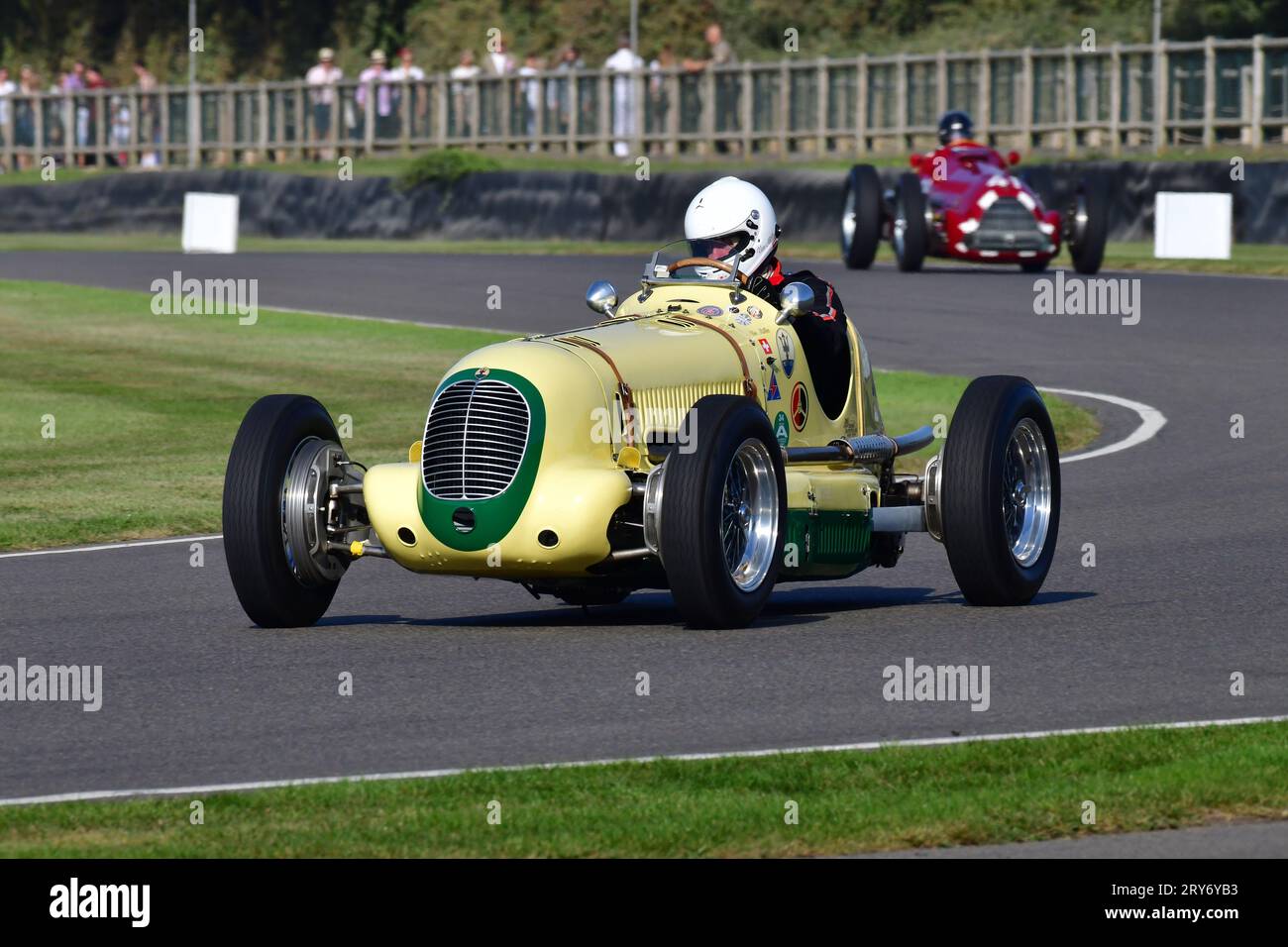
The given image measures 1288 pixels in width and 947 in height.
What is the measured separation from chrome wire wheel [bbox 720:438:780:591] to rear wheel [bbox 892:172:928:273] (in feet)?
62.1

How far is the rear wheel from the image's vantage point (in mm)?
28719

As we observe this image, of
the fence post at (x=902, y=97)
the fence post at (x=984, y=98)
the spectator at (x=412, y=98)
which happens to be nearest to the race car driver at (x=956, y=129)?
the fence post at (x=984, y=98)

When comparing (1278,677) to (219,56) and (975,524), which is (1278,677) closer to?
(975,524)

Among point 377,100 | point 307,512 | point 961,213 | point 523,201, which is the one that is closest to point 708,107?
point 523,201

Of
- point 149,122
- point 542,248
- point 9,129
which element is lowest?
point 542,248

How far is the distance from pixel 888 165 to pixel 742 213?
1048 inches

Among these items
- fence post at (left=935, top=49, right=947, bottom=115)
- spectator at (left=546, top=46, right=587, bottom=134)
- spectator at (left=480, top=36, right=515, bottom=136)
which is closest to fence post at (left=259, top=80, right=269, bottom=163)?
spectator at (left=480, top=36, right=515, bottom=136)

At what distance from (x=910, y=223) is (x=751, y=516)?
63.9 feet

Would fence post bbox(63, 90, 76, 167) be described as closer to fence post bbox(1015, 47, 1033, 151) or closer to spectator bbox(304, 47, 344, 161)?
spectator bbox(304, 47, 344, 161)

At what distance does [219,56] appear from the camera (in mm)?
66188

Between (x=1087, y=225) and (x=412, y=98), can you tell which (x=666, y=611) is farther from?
(x=412, y=98)

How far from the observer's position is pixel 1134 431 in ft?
58.1

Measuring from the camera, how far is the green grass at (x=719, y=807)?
6629 millimetres

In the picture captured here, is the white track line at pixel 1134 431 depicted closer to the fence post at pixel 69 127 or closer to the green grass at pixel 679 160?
the green grass at pixel 679 160
